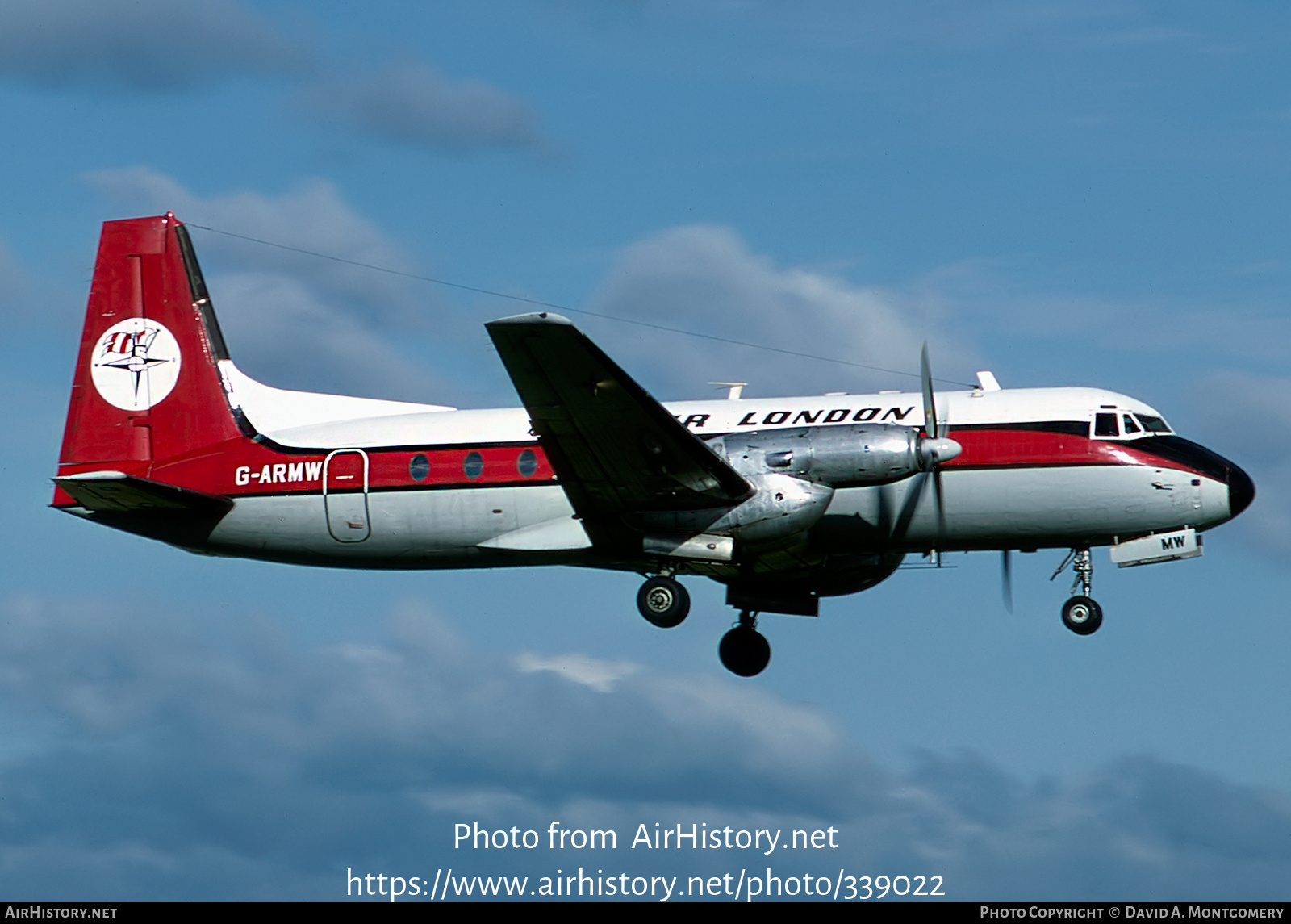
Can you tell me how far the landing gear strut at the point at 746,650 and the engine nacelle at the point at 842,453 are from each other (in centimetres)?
484

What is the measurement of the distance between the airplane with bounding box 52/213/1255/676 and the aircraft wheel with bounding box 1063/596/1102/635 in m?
0.03

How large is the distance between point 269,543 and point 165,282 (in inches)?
197

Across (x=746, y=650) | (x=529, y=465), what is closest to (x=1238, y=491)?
(x=746, y=650)

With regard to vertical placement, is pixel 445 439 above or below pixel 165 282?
below

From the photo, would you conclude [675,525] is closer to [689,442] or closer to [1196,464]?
[689,442]

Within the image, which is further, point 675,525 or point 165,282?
point 165,282

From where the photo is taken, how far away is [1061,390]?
75.9ft

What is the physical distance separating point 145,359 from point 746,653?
10.4 metres

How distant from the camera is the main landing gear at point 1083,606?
22750mm

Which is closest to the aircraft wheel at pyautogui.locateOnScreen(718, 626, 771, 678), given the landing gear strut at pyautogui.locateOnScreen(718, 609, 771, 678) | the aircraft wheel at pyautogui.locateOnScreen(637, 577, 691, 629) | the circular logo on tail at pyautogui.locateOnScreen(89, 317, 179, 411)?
the landing gear strut at pyautogui.locateOnScreen(718, 609, 771, 678)
